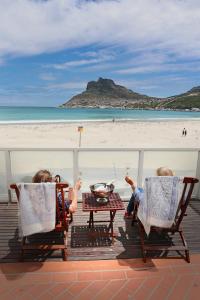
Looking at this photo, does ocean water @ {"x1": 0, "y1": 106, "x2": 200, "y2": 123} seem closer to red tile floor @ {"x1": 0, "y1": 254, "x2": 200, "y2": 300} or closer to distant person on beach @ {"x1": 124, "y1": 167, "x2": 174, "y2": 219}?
distant person on beach @ {"x1": 124, "y1": 167, "x2": 174, "y2": 219}

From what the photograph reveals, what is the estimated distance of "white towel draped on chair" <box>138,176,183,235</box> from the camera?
2.93 metres

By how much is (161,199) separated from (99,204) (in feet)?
2.66


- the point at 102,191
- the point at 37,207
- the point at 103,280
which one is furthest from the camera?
the point at 102,191

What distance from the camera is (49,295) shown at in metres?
2.39

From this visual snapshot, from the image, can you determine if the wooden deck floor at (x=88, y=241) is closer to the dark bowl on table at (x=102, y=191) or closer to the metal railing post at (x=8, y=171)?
the metal railing post at (x=8, y=171)

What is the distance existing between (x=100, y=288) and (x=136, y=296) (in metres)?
0.35

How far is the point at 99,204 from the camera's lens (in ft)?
10.9

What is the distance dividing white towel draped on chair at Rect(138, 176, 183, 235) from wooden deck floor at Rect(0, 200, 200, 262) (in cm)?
46

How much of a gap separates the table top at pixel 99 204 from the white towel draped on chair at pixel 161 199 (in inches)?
15.5

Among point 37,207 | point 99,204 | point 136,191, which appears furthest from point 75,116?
point 37,207

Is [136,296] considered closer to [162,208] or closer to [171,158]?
[162,208]

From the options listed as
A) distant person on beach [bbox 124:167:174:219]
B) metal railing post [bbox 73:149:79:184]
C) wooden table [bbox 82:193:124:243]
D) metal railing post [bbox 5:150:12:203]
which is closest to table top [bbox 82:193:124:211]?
wooden table [bbox 82:193:124:243]

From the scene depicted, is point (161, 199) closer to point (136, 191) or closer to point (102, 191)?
point (136, 191)

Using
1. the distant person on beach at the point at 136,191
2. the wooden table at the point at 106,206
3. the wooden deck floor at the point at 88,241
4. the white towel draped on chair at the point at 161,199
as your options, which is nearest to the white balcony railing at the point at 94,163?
the wooden deck floor at the point at 88,241
